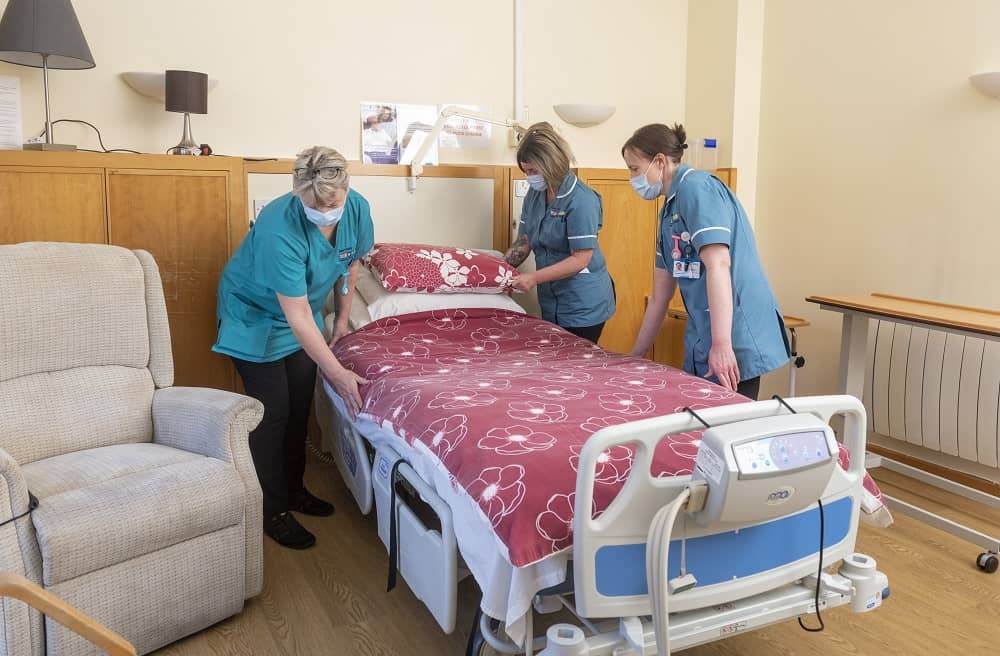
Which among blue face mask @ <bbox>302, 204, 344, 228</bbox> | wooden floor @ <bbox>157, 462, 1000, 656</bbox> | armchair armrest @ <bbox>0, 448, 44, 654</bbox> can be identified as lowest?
wooden floor @ <bbox>157, 462, 1000, 656</bbox>

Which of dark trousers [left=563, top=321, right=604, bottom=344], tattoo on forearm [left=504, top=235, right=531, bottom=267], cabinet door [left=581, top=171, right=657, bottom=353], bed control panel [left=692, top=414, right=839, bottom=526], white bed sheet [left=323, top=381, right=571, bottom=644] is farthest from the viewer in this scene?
cabinet door [left=581, top=171, right=657, bottom=353]

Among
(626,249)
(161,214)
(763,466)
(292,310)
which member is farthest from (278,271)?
(626,249)

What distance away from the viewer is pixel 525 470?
1.52 metres

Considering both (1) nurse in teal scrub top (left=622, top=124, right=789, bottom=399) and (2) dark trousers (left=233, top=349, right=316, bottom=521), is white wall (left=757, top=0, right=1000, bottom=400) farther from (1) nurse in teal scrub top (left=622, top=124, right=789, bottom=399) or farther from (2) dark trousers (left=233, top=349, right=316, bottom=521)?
(2) dark trousers (left=233, top=349, right=316, bottom=521)

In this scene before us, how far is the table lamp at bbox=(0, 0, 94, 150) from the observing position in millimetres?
2475

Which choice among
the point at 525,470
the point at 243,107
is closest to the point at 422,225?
the point at 243,107

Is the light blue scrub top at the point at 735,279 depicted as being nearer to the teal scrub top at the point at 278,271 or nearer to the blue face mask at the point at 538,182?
the blue face mask at the point at 538,182

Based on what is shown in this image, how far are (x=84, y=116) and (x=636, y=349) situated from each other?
214 centimetres

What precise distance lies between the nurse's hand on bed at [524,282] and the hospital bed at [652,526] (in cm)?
112

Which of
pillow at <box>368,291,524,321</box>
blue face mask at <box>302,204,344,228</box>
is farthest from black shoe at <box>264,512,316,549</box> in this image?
blue face mask at <box>302,204,344,228</box>

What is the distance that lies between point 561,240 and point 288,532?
1.39m

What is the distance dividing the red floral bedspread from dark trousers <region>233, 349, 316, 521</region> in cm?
17

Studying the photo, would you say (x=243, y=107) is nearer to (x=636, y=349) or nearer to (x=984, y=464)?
(x=636, y=349)

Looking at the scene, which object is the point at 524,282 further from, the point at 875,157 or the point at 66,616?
the point at 66,616
